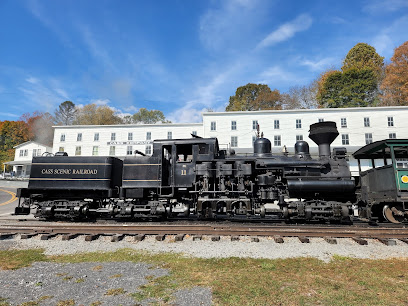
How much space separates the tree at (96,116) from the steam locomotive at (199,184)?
178 ft

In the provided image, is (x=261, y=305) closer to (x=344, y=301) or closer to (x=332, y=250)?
(x=344, y=301)

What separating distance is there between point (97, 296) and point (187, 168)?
627 cm

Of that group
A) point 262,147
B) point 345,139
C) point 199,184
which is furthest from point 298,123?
point 199,184

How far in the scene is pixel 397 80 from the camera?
39594mm

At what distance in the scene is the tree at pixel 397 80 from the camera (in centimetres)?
3897

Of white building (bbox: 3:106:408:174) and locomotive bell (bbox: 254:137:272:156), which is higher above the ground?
white building (bbox: 3:106:408:174)

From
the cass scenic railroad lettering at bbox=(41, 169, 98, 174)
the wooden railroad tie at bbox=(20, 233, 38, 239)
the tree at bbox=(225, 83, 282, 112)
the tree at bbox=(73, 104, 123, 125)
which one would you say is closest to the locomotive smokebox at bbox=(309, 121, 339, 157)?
the cass scenic railroad lettering at bbox=(41, 169, 98, 174)

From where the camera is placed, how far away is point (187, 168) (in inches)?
383

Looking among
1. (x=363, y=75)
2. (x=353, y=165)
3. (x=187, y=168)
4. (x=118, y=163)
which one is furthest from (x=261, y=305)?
(x=363, y=75)

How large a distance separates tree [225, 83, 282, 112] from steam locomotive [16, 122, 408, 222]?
1766 inches

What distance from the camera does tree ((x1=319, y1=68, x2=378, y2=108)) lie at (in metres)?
43.3

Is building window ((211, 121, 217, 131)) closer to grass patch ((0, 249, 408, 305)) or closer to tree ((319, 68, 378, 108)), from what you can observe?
tree ((319, 68, 378, 108))

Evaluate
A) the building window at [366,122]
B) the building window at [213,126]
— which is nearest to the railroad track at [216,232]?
the building window at [213,126]

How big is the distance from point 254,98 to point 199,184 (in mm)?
49435
